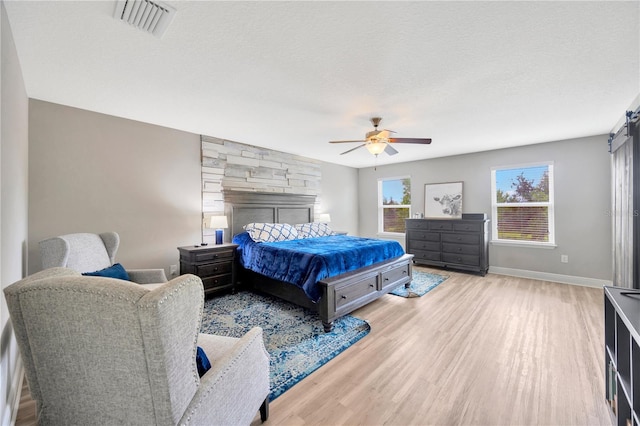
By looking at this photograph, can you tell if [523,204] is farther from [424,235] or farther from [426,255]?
[426,255]

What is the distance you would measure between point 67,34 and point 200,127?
1922 mm

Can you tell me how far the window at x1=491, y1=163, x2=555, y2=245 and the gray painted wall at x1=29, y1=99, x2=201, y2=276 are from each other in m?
5.37

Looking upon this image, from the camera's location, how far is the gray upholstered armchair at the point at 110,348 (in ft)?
2.63

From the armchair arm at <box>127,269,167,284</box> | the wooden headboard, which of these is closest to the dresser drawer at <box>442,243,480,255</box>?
the wooden headboard

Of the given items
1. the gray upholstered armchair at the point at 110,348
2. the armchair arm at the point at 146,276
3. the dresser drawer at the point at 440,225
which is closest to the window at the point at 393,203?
the dresser drawer at the point at 440,225

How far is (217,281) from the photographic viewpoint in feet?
11.9

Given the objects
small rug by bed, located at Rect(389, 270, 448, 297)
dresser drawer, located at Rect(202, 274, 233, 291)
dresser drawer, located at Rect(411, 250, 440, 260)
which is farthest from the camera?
dresser drawer, located at Rect(411, 250, 440, 260)

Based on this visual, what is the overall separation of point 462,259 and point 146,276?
4971mm

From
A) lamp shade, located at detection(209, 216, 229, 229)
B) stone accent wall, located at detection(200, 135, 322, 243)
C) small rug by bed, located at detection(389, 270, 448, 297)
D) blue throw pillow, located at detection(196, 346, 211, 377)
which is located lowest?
small rug by bed, located at detection(389, 270, 448, 297)

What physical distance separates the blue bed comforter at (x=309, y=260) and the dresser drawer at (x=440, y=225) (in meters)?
1.73

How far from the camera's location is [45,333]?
Answer: 0.87 meters

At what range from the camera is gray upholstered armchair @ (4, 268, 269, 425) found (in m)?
0.80

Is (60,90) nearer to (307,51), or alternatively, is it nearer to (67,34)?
(67,34)

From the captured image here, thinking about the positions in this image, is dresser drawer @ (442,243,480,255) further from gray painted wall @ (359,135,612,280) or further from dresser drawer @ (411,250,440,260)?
gray painted wall @ (359,135,612,280)
